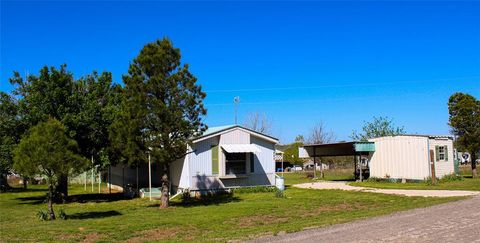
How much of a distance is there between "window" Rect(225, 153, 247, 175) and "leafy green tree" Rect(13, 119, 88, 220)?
977 centimetres

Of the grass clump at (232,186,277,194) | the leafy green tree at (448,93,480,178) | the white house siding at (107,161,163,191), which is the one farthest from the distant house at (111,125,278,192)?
the leafy green tree at (448,93,480,178)

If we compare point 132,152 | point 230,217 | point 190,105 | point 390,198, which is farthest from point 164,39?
point 390,198

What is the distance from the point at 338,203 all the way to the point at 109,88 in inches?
489

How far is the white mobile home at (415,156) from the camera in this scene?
82.2 feet

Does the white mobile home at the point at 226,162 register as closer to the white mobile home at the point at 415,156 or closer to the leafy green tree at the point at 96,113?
the leafy green tree at the point at 96,113

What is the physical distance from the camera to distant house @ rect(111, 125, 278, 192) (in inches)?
880

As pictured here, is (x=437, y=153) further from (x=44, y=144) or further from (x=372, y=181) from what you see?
(x=44, y=144)

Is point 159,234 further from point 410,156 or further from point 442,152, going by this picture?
point 442,152

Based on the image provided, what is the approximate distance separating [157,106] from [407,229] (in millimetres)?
9986

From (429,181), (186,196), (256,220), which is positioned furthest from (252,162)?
(256,220)

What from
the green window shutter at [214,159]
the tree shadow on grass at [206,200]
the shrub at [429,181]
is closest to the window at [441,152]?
the shrub at [429,181]

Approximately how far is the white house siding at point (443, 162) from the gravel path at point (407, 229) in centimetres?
1382

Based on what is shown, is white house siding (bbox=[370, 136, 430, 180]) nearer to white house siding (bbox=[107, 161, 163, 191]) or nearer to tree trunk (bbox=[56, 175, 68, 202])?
white house siding (bbox=[107, 161, 163, 191])

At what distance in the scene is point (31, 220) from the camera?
1472 centimetres
